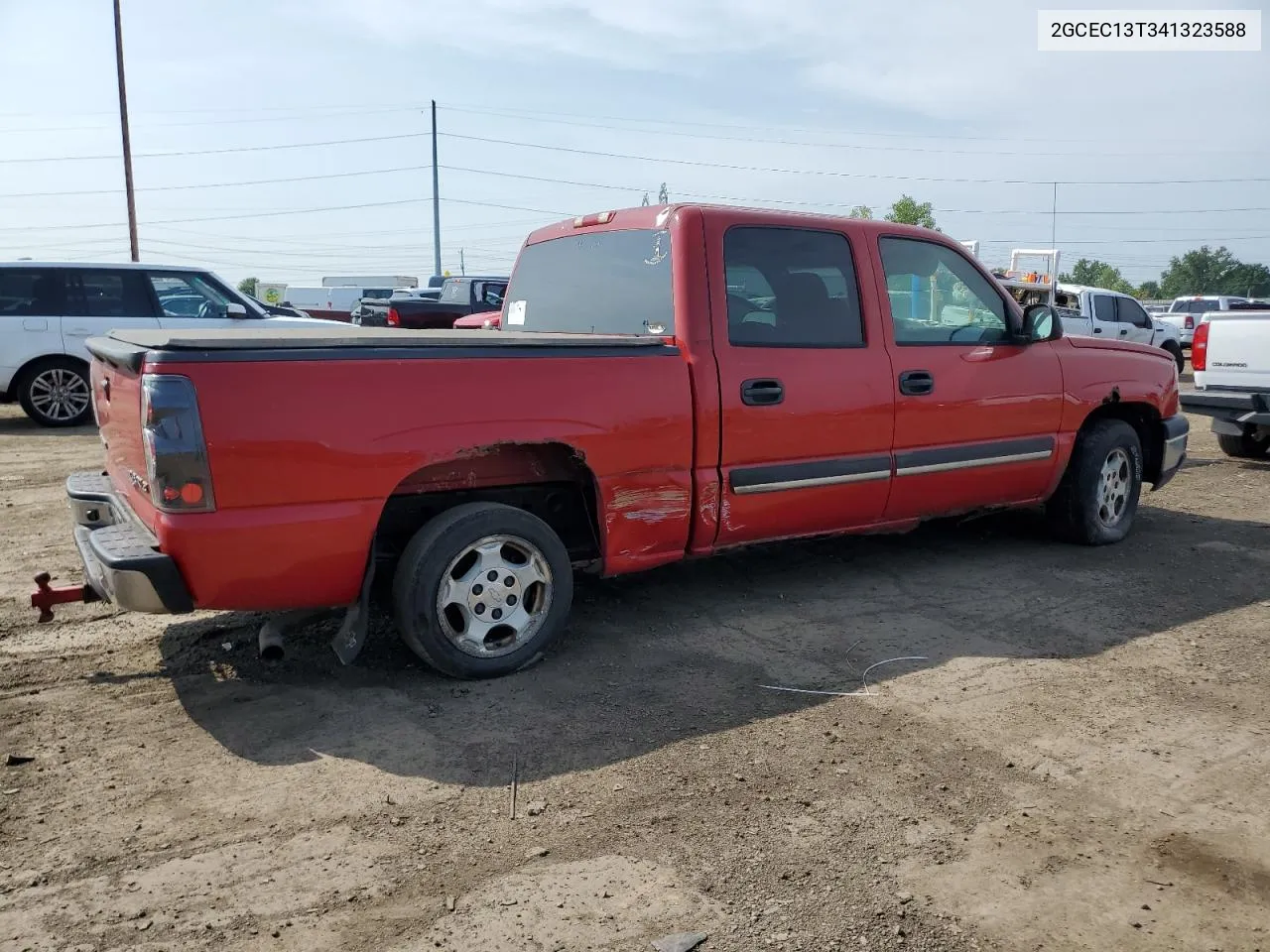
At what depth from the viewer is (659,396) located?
435 centimetres

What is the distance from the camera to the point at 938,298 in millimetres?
5566

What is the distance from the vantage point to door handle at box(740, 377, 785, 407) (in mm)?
4621

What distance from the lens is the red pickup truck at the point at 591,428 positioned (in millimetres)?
3516

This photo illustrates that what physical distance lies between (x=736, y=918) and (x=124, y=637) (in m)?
3.19

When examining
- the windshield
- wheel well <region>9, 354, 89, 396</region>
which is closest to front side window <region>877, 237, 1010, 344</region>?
the windshield

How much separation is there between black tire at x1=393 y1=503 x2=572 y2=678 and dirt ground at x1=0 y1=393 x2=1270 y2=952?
13cm

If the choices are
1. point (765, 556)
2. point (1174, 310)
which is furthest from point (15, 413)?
point (1174, 310)

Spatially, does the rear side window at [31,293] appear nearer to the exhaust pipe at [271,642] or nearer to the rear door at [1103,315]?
the exhaust pipe at [271,642]

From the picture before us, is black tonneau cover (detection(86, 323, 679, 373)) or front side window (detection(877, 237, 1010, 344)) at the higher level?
front side window (detection(877, 237, 1010, 344))

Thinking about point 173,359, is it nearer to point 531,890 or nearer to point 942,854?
point 531,890

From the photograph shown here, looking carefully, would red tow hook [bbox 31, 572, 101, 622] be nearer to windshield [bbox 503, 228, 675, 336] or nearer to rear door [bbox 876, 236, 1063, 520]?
windshield [bbox 503, 228, 675, 336]

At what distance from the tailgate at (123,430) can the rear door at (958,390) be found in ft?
11.1

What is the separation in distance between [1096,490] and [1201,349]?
4.36 m

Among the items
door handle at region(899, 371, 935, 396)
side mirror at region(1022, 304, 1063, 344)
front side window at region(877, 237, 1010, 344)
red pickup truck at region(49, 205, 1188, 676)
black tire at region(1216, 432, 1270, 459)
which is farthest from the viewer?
black tire at region(1216, 432, 1270, 459)
